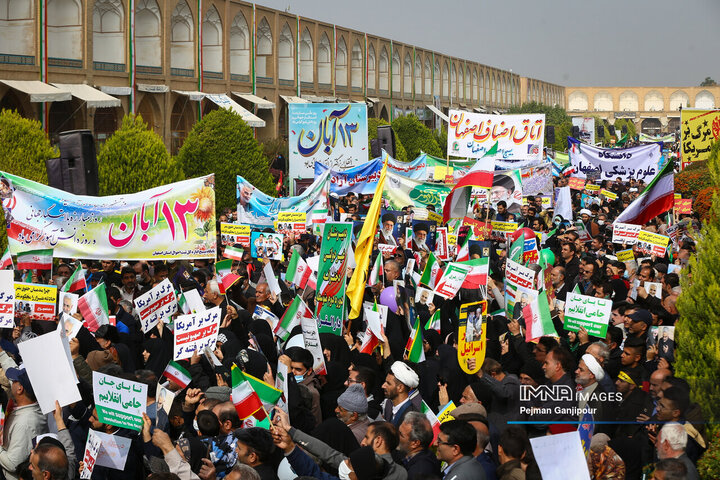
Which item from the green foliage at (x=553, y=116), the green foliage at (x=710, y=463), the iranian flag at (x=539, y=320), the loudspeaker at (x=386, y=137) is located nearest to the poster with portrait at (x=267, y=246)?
the iranian flag at (x=539, y=320)

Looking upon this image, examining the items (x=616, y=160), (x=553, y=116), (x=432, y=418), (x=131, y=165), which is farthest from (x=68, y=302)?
(x=553, y=116)

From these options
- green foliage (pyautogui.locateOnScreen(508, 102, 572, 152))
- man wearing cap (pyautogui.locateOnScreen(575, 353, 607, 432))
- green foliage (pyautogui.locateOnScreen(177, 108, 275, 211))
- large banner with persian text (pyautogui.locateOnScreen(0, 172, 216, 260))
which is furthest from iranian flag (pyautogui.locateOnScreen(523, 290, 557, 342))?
green foliage (pyautogui.locateOnScreen(508, 102, 572, 152))

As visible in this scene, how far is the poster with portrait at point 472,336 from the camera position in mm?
6480

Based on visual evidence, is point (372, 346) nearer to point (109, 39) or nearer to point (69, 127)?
point (69, 127)

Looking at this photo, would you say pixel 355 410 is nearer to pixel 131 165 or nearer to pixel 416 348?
pixel 416 348

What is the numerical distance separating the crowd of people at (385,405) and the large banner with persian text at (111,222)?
5.30 ft

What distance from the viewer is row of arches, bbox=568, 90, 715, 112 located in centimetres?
11788

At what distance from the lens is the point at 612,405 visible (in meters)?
5.64

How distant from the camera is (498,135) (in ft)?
70.8

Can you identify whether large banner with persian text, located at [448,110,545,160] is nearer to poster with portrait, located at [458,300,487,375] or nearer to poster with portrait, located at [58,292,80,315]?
poster with portrait, located at [58,292,80,315]

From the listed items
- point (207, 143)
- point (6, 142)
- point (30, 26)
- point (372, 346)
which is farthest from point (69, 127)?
point (372, 346)

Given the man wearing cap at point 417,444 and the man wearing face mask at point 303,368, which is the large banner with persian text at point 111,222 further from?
the man wearing cap at point 417,444

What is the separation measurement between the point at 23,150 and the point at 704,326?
1164 cm

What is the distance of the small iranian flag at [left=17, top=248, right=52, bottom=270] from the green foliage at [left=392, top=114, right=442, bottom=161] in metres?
29.0
